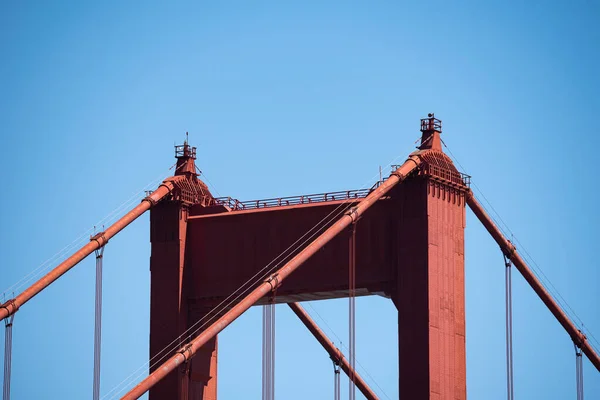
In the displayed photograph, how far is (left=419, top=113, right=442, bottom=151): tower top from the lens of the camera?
3558 inches

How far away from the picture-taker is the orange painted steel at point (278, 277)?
81.2 metres

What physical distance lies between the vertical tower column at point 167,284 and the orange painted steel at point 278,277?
6.79m

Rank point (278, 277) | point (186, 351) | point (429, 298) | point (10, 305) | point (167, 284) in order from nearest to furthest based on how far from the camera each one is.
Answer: point (186, 351)
point (278, 277)
point (10, 305)
point (429, 298)
point (167, 284)

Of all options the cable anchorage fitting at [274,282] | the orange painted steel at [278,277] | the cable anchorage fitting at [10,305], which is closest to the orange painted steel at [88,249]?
the cable anchorage fitting at [10,305]

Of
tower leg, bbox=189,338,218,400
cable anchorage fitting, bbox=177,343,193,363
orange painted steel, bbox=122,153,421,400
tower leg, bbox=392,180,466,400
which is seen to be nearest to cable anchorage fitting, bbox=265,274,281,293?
orange painted steel, bbox=122,153,421,400

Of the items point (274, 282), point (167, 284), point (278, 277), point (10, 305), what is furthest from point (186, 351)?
point (167, 284)

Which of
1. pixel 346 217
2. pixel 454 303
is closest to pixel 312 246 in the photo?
pixel 346 217

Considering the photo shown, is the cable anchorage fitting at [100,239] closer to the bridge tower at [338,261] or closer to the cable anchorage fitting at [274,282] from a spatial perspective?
the bridge tower at [338,261]

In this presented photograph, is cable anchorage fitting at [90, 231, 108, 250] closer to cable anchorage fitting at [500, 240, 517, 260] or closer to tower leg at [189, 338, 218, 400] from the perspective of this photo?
tower leg at [189, 338, 218, 400]

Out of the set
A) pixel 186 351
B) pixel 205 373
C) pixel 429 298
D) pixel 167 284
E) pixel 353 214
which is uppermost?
pixel 353 214

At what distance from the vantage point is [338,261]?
89938mm

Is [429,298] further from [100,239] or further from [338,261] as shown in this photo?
[100,239]

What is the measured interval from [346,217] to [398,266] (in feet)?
11.6

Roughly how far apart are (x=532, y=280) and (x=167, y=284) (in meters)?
18.0
